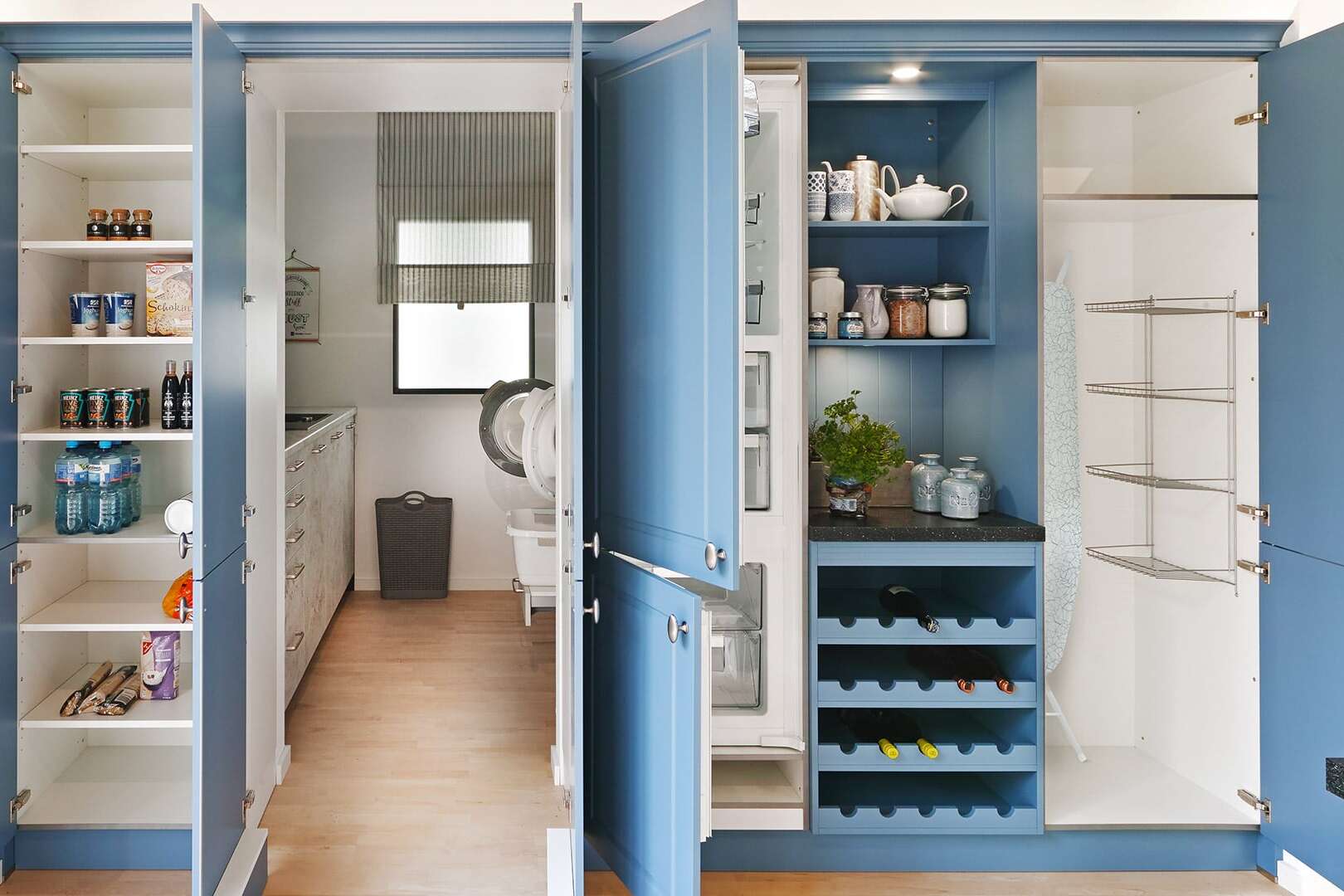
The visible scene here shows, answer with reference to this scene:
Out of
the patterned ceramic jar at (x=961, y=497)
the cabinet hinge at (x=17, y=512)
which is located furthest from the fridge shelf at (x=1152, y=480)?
the cabinet hinge at (x=17, y=512)

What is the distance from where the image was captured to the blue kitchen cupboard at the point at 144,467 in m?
2.07

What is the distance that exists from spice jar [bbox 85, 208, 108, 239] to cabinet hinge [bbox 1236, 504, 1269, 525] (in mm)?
3160

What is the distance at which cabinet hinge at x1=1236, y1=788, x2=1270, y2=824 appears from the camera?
2.40 meters

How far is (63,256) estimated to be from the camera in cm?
256

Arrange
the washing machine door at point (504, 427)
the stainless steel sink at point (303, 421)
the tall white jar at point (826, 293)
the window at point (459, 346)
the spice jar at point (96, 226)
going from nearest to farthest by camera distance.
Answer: the spice jar at point (96, 226), the tall white jar at point (826, 293), the stainless steel sink at point (303, 421), the washing machine door at point (504, 427), the window at point (459, 346)

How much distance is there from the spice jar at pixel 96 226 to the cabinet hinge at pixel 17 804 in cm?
149

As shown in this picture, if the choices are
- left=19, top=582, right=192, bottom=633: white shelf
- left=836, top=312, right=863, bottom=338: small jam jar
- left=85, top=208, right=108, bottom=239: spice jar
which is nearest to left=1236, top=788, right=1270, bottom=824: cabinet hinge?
left=836, top=312, right=863, bottom=338: small jam jar

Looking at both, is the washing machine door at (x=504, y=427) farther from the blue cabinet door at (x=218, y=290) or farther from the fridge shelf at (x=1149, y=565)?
the fridge shelf at (x=1149, y=565)

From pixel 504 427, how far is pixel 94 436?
2.12 metres

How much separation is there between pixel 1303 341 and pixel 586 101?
1.88 metres

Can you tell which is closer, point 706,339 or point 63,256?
point 706,339

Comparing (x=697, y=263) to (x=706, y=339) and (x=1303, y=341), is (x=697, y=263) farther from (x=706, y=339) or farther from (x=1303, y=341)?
(x=1303, y=341)

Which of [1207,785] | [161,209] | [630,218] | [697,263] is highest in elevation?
[161,209]

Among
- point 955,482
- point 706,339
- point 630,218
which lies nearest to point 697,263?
point 706,339
